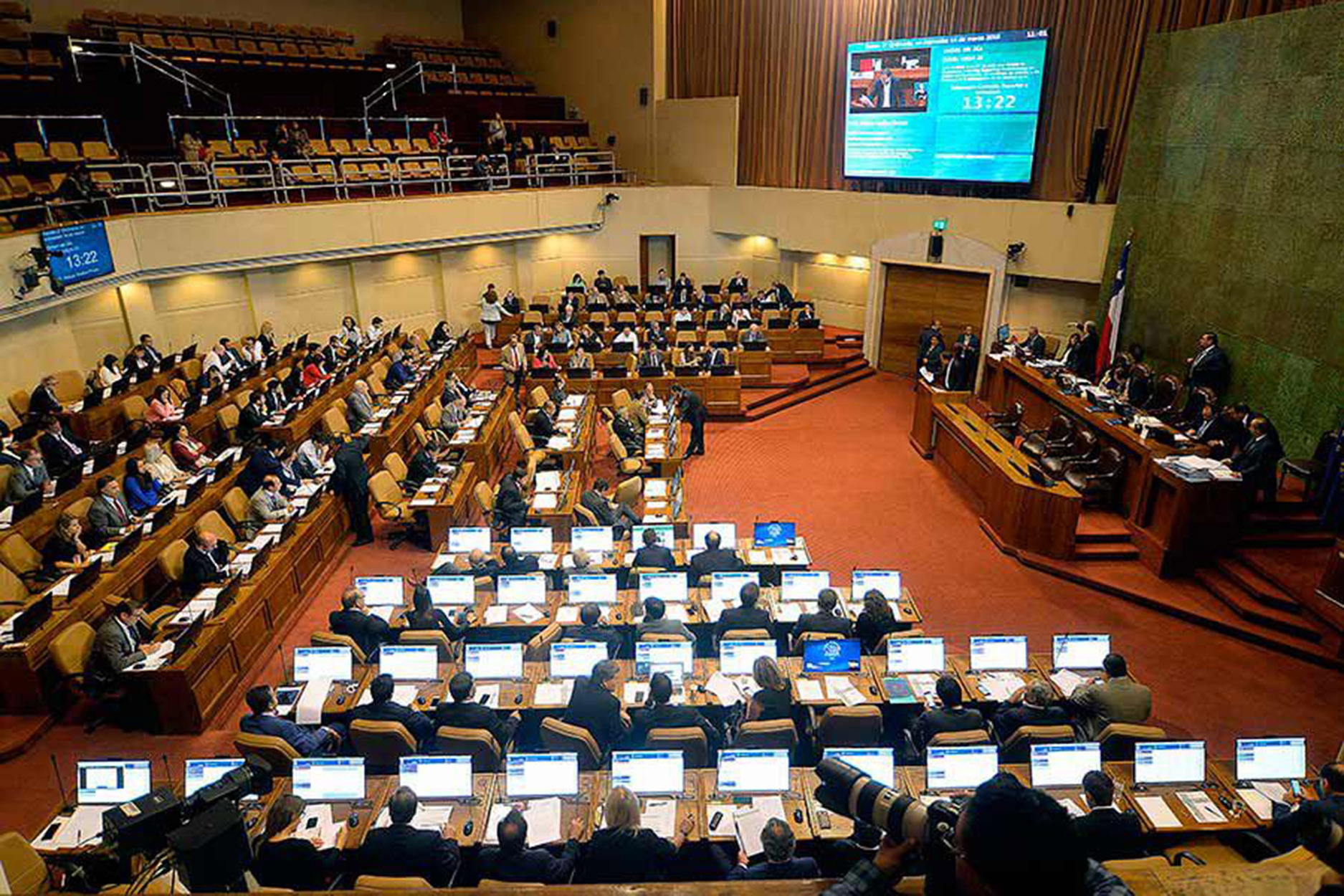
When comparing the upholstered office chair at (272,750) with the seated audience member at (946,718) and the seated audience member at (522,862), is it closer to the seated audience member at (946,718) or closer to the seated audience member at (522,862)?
the seated audience member at (522,862)

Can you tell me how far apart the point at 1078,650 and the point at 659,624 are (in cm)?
352

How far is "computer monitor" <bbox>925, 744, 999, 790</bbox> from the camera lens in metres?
5.35

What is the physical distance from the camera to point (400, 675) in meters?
6.77

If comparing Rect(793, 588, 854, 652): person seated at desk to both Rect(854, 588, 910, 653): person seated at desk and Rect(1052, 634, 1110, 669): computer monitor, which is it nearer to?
Rect(854, 588, 910, 653): person seated at desk

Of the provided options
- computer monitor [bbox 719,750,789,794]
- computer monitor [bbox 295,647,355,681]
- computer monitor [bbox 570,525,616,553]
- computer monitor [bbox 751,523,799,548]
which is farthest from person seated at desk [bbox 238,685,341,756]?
computer monitor [bbox 751,523,799,548]

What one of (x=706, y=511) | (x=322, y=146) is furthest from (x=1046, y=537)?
(x=322, y=146)

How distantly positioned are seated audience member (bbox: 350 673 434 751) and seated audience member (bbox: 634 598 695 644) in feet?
6.09

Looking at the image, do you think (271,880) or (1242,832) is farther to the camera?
(1242,832)

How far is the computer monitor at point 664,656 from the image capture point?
6.71m

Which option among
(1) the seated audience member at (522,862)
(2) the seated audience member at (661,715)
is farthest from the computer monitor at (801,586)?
(1) the seated audience member at (522,862)

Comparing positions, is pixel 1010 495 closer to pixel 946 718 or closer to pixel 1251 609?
pixel 1251 609

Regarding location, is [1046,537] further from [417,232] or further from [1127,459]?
[417,232]

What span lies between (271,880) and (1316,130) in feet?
43.5

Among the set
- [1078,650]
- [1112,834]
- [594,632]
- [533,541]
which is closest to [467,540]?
[533,541]
